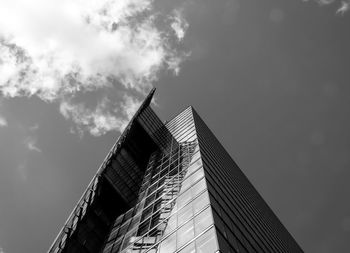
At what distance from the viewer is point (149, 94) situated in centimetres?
4531

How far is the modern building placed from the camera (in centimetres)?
1521

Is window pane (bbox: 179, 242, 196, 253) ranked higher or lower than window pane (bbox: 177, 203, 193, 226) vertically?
lower

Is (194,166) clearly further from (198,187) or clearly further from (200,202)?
(200,202)

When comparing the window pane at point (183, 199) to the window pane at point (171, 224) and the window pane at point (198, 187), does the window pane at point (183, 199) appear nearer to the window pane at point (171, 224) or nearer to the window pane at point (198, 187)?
the window pane at point (198, 187)

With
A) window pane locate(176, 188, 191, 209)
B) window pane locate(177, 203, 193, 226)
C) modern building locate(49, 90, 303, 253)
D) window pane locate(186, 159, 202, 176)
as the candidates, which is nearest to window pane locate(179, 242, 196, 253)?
modern building locate(49, 90, 303, 253)

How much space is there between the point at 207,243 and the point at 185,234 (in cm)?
200

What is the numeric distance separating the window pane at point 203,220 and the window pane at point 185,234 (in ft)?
0.90

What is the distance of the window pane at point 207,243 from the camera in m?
12.6

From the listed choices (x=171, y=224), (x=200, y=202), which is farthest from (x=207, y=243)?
(x=171, y=224)

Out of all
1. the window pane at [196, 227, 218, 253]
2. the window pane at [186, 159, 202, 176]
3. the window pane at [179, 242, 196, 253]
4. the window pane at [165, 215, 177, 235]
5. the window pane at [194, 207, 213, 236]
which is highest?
Answer: the window pane at [186, 159, 202, 176]

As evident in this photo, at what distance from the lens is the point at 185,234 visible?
14961 mm

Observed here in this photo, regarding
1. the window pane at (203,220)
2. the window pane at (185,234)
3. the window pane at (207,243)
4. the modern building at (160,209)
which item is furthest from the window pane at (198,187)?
the window pane at (207,243)

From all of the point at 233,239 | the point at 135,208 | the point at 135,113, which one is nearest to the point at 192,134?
the point at 135,113

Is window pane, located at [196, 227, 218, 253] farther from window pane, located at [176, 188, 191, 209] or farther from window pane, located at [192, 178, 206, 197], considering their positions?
window pane, located at [176, 188, 191, 209]
